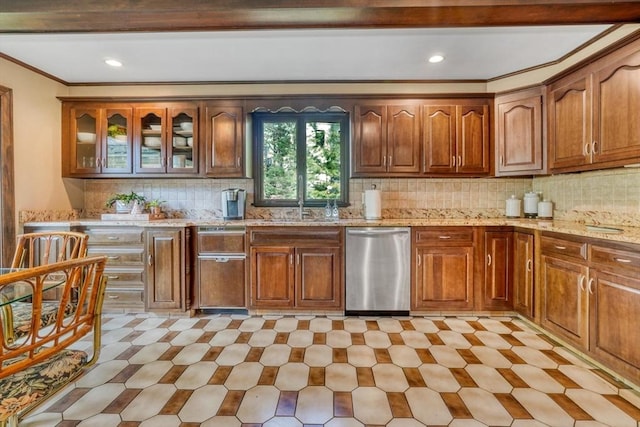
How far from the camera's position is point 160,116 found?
10.8 ft

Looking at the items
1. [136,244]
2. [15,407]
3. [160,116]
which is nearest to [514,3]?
[15,407]

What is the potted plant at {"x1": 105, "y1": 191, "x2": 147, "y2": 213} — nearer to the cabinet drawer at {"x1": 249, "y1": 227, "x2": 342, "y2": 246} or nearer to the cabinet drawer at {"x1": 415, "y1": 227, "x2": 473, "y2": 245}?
the cabinet drawer at {"x1": 249, "y1": 227, "x2": 342, "y2": 246}

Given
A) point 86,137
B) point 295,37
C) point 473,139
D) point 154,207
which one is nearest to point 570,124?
point 473,139

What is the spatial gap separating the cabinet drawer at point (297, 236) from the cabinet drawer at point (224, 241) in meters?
0.12

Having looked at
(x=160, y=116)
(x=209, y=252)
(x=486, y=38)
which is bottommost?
(x=209, y=252)

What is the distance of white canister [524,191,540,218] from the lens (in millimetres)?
3258

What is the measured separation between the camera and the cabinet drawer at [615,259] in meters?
1.79

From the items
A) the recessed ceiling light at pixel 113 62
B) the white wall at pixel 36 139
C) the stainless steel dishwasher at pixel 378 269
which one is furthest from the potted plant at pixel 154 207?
the stainless steel dishwasher at pixel 378 269

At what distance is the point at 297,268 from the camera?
297 cm

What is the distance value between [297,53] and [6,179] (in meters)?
2.88

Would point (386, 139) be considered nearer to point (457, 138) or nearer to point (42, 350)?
point (457, 138)

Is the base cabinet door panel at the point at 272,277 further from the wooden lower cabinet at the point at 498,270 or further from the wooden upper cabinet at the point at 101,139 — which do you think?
the wooden lower cabinet at the point at 498,270

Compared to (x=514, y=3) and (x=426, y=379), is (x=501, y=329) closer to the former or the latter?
(x=426, y=379)

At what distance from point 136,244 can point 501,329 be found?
3.50 meters
